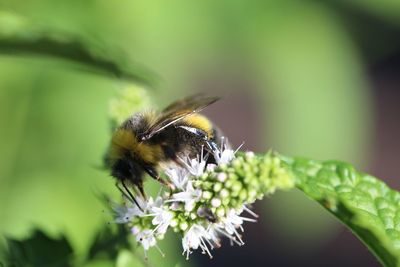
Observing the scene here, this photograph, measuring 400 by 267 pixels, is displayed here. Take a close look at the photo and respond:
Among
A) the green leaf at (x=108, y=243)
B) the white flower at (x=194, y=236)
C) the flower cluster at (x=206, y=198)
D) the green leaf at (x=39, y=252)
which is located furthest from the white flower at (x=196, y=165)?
the green leaf at (x=39, y=252)

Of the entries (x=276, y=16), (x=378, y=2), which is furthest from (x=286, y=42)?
(x=378, y=2)

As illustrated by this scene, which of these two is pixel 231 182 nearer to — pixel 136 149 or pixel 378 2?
pixel 136 149

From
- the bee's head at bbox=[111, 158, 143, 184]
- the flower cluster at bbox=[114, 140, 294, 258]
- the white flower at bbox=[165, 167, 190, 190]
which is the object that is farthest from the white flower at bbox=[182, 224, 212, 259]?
the bee's head at bbox=[111, 158, 143, 184]

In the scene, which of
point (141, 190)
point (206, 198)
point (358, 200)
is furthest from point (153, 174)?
point (358, 200)

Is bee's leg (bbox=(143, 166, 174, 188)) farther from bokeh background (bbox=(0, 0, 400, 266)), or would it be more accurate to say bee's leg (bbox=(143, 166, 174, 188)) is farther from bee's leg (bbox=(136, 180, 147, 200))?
bokeh background (bbox=(0, 0, 400, 266))

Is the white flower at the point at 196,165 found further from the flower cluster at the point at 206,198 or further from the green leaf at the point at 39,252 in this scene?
the green leaf at the point at 39,252

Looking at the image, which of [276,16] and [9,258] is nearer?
[9,258]

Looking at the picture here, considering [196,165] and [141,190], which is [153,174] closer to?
[141,190]
